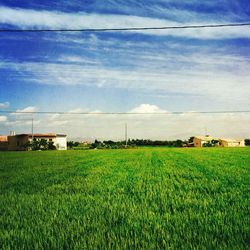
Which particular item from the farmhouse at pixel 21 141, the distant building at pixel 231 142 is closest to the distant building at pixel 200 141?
the distant building at pixel 231 142

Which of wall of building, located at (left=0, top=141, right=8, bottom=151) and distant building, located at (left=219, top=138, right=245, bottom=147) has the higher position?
distant building, located at (left=219, top=138, right=245, bottom=147)

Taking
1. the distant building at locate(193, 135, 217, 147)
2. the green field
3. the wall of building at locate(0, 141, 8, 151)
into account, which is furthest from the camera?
the distant building at locate(193, 135, 217, 147)

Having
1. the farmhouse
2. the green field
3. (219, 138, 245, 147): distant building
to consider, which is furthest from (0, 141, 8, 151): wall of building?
the green field

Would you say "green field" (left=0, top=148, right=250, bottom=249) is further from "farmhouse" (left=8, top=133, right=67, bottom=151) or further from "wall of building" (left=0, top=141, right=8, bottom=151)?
"wall of building" (left=0, top=141, right=8, bottom=151)

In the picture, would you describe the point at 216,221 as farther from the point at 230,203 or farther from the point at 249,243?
the point at 230,203

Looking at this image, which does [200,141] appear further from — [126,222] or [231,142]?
[126,222]

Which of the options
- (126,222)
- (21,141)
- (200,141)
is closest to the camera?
(126,222)

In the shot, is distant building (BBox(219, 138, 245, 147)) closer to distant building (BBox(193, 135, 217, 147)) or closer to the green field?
distant building (BBox(193, 135, 217, 147))

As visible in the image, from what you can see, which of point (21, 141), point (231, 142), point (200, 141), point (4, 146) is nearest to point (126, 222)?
point (4, 146)

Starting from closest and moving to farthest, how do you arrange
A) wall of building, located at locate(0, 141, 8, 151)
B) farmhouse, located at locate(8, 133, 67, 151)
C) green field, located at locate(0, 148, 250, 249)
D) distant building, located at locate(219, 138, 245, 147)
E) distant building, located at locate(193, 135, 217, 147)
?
green field, located at locate(0, 148, 250, 249) → farmhouse, located at locate(8, 133, 67, 151) → wall of building, located at locate(0, 141, 8, 151) → distant building, located at locate(193, 135, 217, 147) → distant building, located at locate(219, 138, 245, 147)

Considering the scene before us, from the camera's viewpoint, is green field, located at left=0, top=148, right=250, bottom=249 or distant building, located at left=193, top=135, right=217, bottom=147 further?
distant building, located at left=193, top=135, right=217, bottom=147

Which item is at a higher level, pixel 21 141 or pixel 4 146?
pixel 21 141

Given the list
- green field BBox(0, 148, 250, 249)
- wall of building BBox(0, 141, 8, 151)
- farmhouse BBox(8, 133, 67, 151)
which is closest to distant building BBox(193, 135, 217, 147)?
farmhouse BBox(8, 133, 67, 151)

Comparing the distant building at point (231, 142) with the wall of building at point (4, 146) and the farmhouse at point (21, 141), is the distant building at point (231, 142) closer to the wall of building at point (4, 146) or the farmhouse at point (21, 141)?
the farmhouse at point (21, 141)
